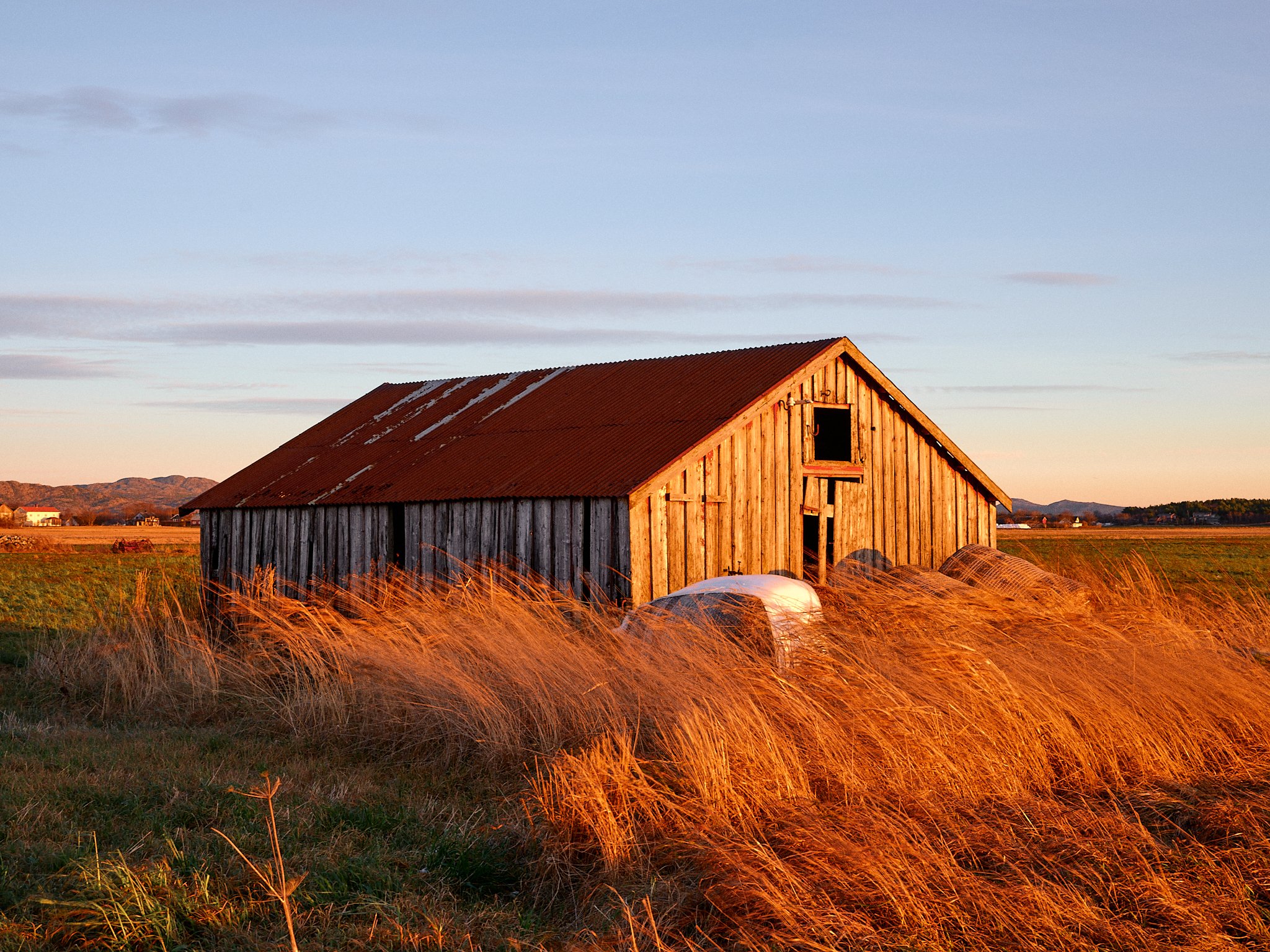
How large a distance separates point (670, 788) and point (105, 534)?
94.7 metres

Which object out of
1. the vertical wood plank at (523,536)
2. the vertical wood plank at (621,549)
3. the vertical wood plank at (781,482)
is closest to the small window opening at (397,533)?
the vertical wood plank at (523,536)

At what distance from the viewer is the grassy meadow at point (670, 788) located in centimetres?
562

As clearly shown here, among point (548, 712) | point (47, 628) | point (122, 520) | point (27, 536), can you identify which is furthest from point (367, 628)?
point (122, 520)

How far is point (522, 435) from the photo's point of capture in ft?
59.6

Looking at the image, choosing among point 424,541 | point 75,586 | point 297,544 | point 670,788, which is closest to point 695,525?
point 424,541

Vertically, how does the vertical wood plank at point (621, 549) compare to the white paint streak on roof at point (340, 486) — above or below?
below

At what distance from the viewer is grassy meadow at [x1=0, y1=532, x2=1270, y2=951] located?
221 inches

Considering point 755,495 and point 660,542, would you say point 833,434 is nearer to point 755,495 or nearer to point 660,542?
point 755,495

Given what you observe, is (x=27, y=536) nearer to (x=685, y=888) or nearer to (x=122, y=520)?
(x=122, y=520)

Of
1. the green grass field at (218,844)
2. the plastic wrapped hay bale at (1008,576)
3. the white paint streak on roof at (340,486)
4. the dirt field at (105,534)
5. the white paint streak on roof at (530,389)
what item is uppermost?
the white paint streak on roof at (530,389)

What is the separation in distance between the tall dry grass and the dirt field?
6397 centimetres

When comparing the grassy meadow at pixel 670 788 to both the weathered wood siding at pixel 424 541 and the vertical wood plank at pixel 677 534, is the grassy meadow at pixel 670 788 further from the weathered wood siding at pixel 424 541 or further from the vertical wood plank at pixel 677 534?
the vertical wood plank at pixel 677 534

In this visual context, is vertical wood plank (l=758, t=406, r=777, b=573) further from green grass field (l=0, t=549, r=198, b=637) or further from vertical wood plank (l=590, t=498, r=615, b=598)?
green grass field (l=0, t=549, r=198, b=637)

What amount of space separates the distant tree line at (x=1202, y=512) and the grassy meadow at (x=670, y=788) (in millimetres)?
118051
